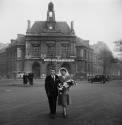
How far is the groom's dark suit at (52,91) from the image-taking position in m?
8.52

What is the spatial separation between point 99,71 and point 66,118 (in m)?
67.5

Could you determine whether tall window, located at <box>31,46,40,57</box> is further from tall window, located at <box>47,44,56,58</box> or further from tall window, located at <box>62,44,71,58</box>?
tall window, located at <box>62,44,71,58</box>

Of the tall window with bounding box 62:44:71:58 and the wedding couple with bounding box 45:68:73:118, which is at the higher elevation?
the tall window with bounding box 62:44:71:58

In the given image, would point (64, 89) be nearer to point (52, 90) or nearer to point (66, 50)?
point (52, 90)

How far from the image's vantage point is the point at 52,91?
8.51 meters

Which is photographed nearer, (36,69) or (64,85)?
(64,85)

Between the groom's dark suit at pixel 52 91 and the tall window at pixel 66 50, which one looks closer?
the groom's dark suit at pixel 52 91

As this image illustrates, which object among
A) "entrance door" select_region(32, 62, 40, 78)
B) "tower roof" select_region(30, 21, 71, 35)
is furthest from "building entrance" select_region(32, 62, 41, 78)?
"tower roof" select_region(30, 21, 71, 35)

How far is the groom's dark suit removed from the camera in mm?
8523

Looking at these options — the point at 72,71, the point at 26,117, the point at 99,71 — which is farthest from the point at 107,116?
the point at 99,71

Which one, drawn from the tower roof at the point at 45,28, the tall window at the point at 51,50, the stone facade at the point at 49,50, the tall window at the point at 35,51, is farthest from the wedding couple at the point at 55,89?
the tower roof at the point at 45,28

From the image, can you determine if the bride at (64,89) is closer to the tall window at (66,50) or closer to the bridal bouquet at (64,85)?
the bridal bouquet at (64,85)

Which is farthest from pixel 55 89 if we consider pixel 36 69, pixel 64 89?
pixel 36 69

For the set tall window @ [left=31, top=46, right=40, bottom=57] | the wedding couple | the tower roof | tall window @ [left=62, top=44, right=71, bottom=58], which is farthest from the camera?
the tower roof
